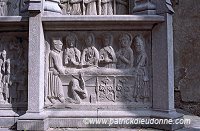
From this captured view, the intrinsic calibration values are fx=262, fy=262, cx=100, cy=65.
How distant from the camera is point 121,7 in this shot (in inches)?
225

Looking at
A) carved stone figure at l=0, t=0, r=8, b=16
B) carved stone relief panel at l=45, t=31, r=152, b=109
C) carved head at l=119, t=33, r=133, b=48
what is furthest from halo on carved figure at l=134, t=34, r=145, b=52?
carved stone figure at l=0, t=0, r=8, b=16

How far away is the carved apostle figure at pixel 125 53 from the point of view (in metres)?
5.18

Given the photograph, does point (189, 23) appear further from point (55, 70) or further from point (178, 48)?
point (55, 70)

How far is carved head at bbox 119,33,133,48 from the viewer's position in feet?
17.0

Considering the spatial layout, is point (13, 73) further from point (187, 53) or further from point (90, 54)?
point (187, 53)

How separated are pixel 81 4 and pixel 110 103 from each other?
2.23 m

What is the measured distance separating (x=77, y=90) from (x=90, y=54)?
2.46ft

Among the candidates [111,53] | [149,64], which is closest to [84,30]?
[111,53]

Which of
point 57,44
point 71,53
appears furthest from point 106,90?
point 57,44

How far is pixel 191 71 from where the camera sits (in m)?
7.73

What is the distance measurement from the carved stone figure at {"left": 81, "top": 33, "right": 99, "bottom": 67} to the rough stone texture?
11.8 ft

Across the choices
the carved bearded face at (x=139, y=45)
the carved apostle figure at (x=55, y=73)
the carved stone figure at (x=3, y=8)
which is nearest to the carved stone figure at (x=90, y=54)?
the carved apostle figure at (x=55, y=73)

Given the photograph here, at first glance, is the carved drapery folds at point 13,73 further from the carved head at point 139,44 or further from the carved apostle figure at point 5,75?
the carved head at point 139,44

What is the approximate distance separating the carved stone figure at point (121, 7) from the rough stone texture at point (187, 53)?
2.89 metres
